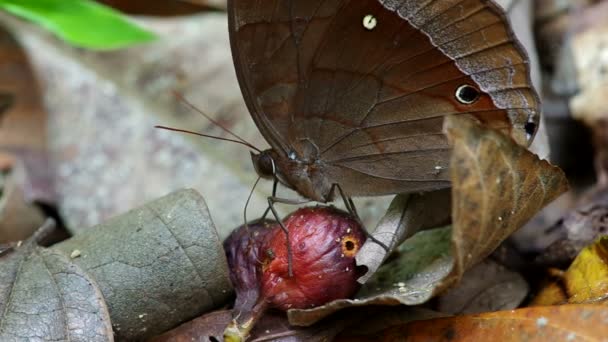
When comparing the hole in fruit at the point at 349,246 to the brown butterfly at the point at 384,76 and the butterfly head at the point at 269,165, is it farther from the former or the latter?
the butterfly head at the point at 269,165

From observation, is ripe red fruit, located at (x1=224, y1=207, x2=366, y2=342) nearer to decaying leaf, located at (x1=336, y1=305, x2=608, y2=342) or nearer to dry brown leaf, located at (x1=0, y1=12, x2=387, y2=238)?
decaying leaf, located at (x1=336, y1=305, x2=608, y2=342)

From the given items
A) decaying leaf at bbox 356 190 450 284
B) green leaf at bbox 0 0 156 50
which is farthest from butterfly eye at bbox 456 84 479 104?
green leaf at bbox 0 0 156 50

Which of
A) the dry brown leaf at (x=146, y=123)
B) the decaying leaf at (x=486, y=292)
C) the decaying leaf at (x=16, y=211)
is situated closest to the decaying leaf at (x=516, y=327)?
the decaying leaf at (x=486, y=292)

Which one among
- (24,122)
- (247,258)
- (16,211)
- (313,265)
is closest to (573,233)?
(313,265)

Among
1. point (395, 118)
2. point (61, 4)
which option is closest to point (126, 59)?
point (61, 4)

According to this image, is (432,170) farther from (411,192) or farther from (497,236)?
(497,236)
